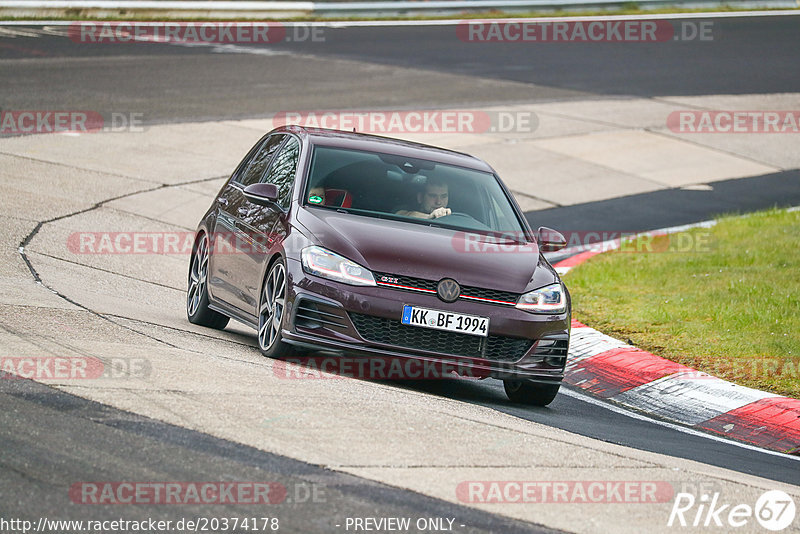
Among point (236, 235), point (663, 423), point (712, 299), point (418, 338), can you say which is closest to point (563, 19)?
point (712, 299)

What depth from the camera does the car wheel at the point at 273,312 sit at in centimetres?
825

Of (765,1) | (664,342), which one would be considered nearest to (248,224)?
(664,342)

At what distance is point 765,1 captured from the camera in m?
37.7

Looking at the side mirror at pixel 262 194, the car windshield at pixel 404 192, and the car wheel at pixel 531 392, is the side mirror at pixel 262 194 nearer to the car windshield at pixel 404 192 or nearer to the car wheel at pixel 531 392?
the car windshield at pixel 404 192

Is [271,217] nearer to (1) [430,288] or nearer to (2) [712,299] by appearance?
(1) [430,288]

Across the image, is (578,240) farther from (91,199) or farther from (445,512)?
(445,512)

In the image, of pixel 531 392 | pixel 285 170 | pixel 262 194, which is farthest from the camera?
pixel 285 170

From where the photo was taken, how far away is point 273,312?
845cm

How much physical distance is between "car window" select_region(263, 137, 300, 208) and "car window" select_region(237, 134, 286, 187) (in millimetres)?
201

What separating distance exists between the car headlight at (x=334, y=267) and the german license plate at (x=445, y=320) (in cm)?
32

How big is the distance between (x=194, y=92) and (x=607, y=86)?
9.14 meters

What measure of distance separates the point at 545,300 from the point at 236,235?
2515 millimetres

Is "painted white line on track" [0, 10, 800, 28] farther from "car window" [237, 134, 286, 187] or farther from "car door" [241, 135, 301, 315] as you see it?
"car door" [241, 135, 301, 315]

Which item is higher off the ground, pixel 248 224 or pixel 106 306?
pixel 248 224
